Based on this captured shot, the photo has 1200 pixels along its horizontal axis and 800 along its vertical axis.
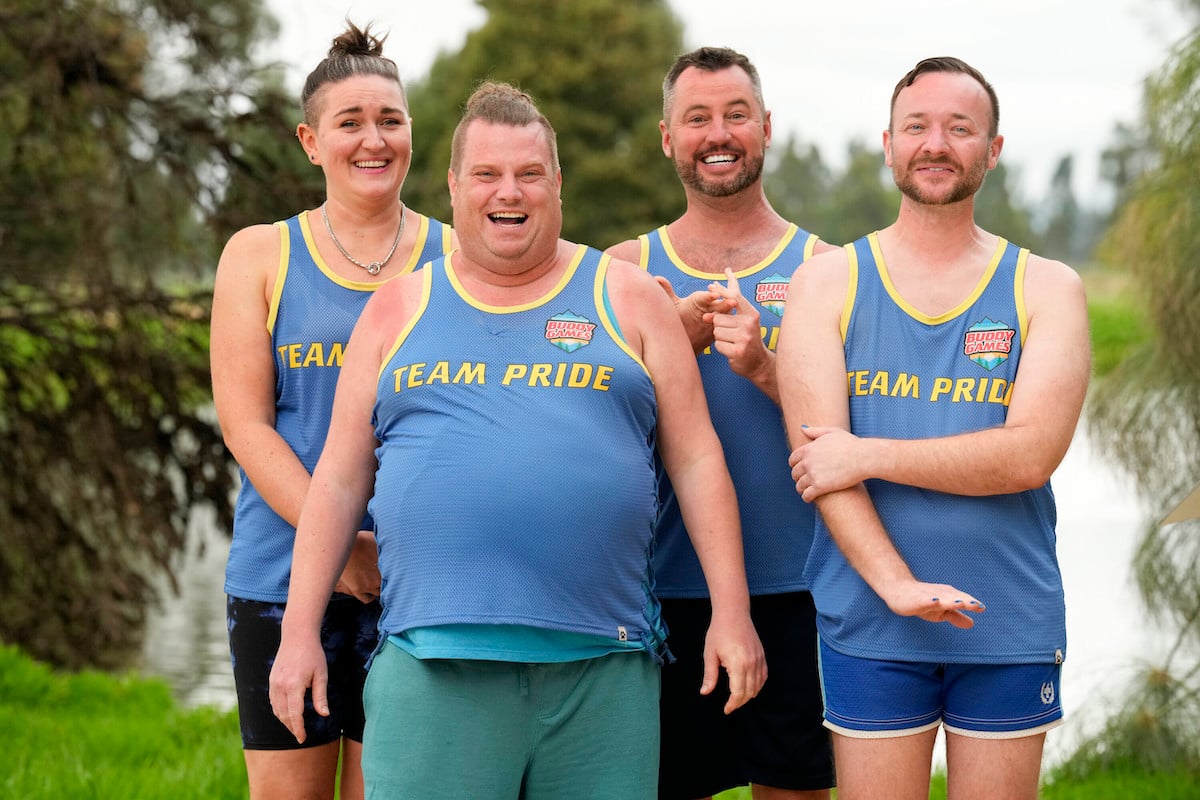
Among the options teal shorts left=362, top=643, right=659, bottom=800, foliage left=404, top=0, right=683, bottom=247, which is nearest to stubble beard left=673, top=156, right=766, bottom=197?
teal shorts left=362, top=643, right=659, bottom=800

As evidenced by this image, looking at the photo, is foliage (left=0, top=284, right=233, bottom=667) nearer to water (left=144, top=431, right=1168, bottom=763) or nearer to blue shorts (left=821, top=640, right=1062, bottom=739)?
water (left=144, top=431, right=1168, bottom=763)

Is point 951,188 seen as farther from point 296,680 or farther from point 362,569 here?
point 296,680

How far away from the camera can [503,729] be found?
2.66 metres

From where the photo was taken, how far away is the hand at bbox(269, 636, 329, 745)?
279cm

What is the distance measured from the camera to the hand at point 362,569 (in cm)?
308

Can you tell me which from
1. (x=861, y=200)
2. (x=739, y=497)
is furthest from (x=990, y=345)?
(x=861, y=200)

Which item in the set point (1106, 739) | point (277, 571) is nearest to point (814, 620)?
point (277, 571)

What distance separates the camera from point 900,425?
9.23ft

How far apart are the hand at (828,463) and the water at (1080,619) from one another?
133 inches

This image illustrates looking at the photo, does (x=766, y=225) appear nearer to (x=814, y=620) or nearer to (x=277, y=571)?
(x=814, y=620)

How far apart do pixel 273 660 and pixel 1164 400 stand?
391 centimetres

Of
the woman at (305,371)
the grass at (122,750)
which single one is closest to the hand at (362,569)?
the woman at (305,371)

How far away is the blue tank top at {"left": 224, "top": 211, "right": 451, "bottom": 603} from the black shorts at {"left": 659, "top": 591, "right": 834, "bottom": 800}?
865 mm

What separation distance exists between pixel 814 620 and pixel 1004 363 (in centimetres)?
91
